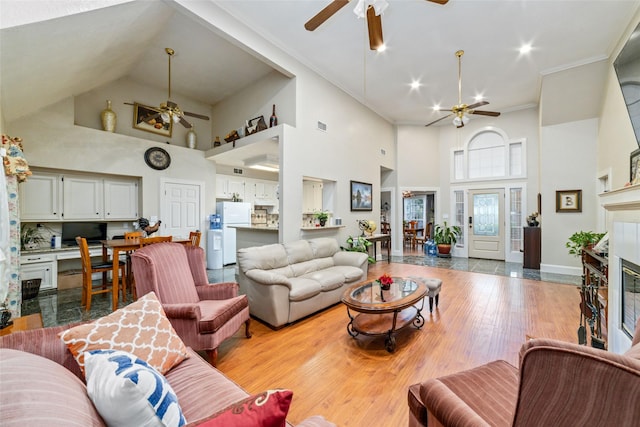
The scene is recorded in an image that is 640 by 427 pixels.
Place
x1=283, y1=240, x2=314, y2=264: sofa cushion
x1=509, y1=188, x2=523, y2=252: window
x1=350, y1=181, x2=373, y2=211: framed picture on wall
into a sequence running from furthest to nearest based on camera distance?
1. x1=509, y1=188, x2=523, y2=252: window
2. x1=350, y1=181, x2=373, y2=211: framed picture on wall
3. x1=283, y1=240, x2=314, y2=264: sofa cushion

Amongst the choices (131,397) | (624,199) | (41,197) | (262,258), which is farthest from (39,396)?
(41,197)

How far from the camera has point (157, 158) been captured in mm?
5324

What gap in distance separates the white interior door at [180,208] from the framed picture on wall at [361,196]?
12.0 ft

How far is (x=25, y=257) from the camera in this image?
13.2ft

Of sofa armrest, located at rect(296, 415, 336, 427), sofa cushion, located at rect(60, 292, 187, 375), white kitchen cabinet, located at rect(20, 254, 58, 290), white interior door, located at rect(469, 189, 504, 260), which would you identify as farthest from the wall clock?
white interior door, located at rect(469, 189, 504, 260)

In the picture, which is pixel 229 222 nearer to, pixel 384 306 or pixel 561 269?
pixel 384 306

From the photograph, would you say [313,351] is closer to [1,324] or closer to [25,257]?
[1,324]

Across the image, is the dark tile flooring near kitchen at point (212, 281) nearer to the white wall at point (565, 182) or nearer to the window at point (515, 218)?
the white wall at point (565, 182)

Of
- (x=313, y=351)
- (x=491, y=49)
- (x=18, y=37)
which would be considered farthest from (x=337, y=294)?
(x=491, y=49)

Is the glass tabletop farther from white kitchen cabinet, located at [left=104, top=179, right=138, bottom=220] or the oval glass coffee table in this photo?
white kitchen cabinet, located at [left=104, top=179, right=138, bottom=220]

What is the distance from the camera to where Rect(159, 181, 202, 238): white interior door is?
5.48 meters

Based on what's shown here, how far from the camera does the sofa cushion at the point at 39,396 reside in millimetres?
562

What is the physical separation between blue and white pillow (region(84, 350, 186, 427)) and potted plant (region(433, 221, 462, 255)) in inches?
300

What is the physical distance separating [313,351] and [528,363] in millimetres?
2116
